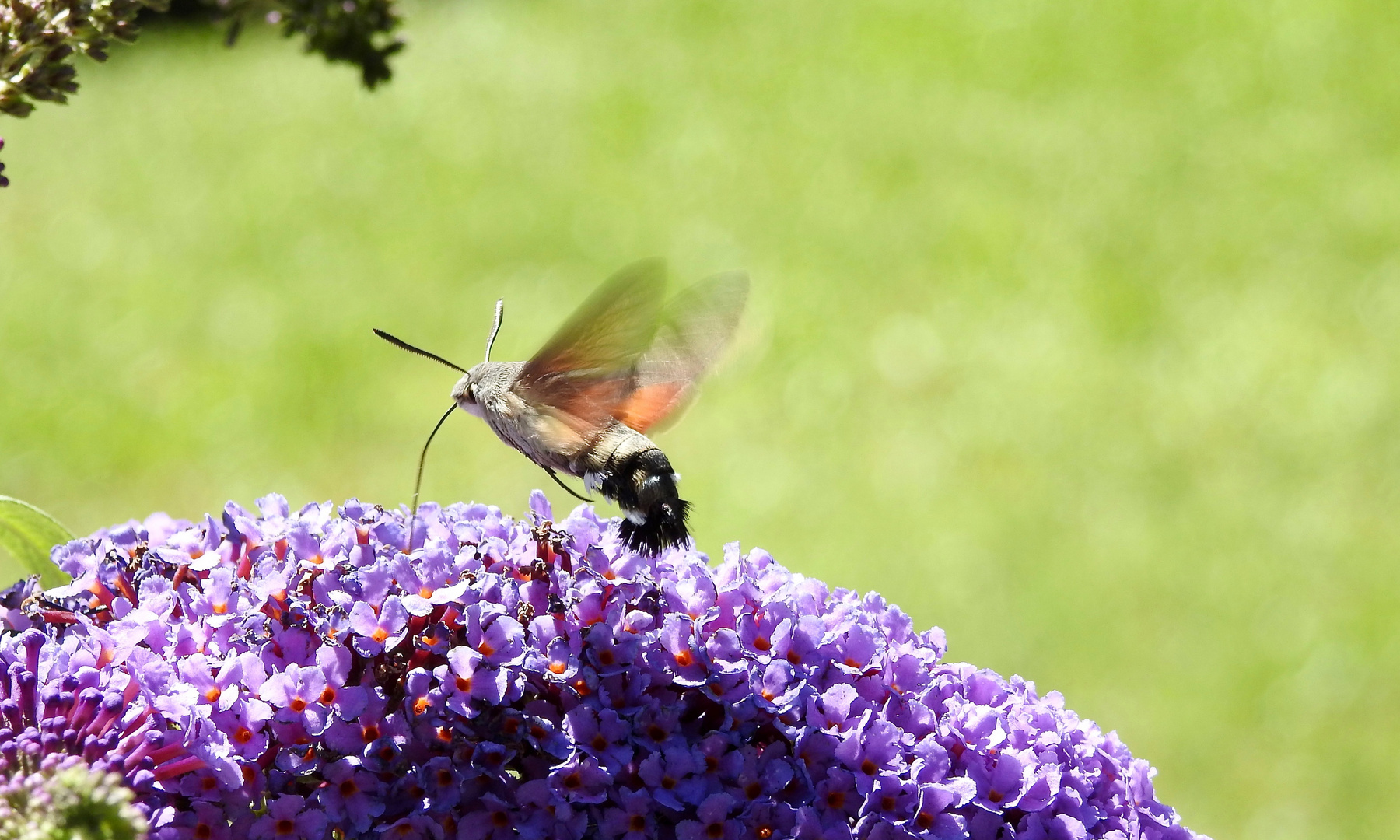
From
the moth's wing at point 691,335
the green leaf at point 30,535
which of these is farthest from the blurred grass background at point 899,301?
the green leaf at point 30,535

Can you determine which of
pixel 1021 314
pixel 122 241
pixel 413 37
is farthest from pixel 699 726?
pixel 413 37

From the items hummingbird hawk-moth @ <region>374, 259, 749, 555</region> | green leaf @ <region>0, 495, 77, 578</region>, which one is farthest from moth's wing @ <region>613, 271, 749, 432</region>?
green leaf @ <region>0, 495, 77, 578</region>

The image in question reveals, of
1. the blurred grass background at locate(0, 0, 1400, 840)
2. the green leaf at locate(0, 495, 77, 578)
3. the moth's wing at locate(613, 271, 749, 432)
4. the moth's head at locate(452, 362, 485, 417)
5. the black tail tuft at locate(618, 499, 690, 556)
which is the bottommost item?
the green leaf at locate(0, 495, 77, 578)

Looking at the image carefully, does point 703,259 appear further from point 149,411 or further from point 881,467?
point 149,411

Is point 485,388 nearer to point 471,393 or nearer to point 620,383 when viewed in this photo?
point 471,393

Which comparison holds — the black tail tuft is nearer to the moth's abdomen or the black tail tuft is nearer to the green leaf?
the moth's abdomen

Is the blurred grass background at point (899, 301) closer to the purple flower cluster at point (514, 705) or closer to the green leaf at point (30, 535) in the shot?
the purple flower cluster at point (514, 705)

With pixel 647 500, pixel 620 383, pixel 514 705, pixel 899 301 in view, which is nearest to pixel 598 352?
pixel 620 383
